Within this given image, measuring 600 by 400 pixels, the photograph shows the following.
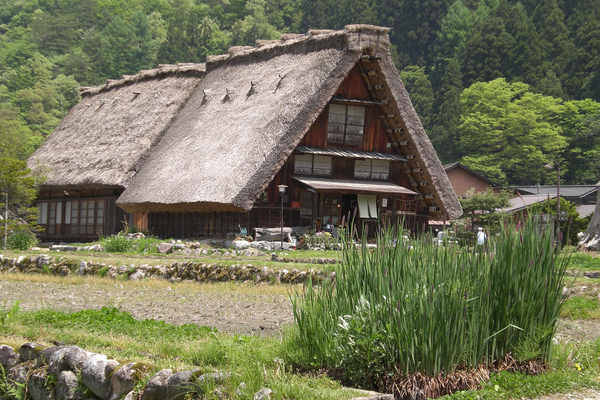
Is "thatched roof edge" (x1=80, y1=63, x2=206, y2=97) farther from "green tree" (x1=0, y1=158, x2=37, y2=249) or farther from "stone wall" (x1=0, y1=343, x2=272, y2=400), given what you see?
"stone wall" (x1=0, y1=343, x2=272, y2=400)

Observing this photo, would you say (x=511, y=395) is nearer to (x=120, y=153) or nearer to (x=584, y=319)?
(x=584, y=319)

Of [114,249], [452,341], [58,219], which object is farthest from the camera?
[58,219]

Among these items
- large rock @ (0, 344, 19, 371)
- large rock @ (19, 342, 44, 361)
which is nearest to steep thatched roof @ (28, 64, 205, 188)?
large rock @ (0, 344, 19, 371)

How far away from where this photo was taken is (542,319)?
844 centimetres

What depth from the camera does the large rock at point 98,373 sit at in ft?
24.6

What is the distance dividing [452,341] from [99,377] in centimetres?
354

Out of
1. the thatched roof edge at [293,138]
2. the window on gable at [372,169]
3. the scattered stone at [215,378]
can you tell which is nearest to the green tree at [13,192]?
the thatched roof edge at [293,138]

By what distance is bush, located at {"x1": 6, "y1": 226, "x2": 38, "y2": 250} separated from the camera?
82.9ft

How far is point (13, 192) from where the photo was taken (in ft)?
89.4

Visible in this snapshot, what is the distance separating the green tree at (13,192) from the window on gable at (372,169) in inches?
472

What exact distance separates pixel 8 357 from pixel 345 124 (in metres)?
20.9

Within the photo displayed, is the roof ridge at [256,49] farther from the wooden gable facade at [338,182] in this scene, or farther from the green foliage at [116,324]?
the green foliage at [116,324]

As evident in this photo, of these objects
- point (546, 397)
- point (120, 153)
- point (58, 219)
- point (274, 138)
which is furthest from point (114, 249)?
point (546, 397)

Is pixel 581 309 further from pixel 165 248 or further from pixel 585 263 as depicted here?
pixel 165 248
